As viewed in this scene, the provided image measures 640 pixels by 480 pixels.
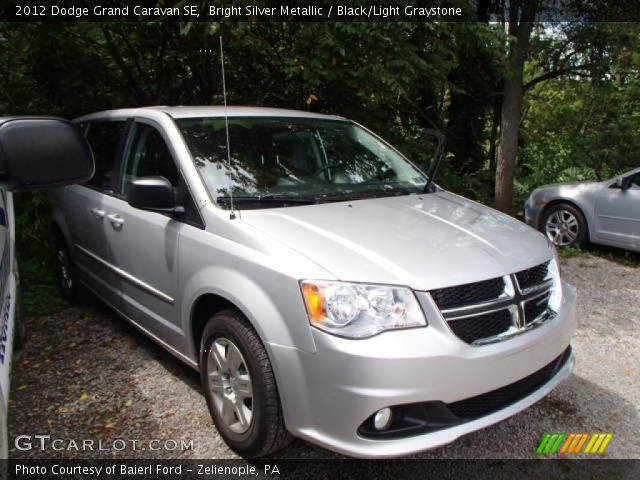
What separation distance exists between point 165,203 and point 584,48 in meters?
9.37

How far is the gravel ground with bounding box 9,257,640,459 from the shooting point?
280cm

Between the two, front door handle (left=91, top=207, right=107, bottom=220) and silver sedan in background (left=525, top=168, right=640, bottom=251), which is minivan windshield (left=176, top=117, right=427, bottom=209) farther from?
silver sedan in background (left=525, top=168, right=640, bottom=251)

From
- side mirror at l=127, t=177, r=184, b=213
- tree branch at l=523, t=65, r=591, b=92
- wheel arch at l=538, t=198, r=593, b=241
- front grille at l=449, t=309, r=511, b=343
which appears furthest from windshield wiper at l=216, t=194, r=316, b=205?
tree branch at l=523, t=65, r=591, b=92

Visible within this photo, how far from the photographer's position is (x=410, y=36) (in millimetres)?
5797

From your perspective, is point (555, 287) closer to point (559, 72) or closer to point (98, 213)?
point (98, 213)

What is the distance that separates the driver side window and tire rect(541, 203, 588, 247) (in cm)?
582

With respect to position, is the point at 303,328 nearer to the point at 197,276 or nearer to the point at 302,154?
the point at 197,276

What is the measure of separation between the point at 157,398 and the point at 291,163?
166 centimetres

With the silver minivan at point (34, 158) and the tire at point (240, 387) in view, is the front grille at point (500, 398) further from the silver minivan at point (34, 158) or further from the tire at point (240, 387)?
the silver minivan at point (34, 158)

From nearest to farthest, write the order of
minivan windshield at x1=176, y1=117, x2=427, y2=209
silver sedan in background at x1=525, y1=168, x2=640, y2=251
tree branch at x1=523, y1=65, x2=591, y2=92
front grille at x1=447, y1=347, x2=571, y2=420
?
1. front grille at x1=447, y1=347, x2=571, y2=420
2. minivan windshield at x1=176, y1=117, x2=427, y2=209
3. silver sedan in background at x1=525, y1=168, x2=640, y2=251
4. tree branch at x1=523, y1=65, x2=591, y2=92

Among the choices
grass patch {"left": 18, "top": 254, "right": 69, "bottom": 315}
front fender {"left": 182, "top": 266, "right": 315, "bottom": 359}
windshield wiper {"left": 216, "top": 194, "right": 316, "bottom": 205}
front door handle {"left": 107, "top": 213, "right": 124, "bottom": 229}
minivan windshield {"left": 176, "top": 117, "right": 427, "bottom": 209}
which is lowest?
grass patch {"left": 18, "top": 254, "right": 69, "bottom": 315}

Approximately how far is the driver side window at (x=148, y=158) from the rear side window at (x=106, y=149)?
0.74ft

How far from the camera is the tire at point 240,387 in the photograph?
2.35 meters

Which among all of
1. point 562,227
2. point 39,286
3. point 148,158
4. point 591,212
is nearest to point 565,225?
point 562,227
